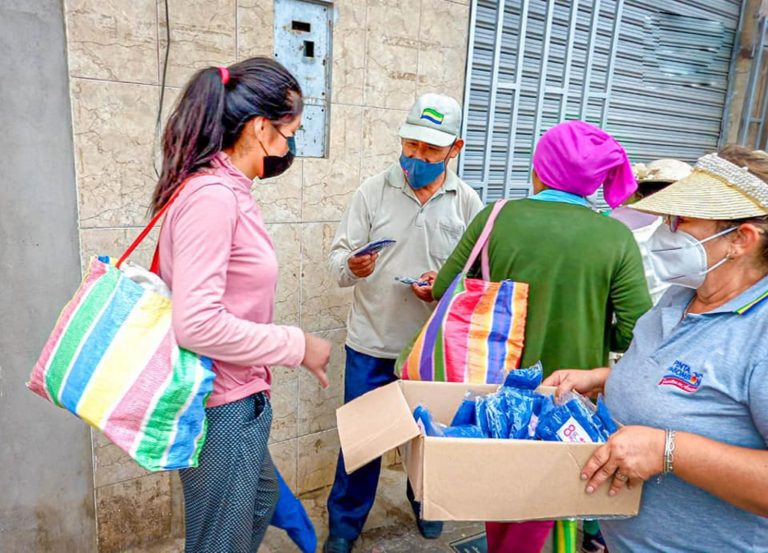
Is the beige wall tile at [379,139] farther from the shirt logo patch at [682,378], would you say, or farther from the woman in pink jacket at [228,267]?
the shirt logo patch at [682,378]

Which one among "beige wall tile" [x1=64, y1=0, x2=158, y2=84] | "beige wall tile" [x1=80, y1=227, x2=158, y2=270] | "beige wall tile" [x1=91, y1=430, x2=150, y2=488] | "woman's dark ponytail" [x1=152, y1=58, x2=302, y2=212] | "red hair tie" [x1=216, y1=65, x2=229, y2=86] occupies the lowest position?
"beige wall tile" [x1=91, y1=430, x2=150, y2=488]

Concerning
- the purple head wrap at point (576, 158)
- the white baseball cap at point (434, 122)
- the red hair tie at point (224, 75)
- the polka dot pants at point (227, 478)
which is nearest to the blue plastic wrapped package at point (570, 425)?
the polka dot pants at point (227, 478)

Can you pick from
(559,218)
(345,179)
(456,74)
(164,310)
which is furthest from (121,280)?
(456,74)

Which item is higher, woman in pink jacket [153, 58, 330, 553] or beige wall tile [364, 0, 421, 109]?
beige wall tile [364, 0, 421, 109]

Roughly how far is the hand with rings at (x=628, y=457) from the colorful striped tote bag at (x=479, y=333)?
691 mm

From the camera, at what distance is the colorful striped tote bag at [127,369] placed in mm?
1277

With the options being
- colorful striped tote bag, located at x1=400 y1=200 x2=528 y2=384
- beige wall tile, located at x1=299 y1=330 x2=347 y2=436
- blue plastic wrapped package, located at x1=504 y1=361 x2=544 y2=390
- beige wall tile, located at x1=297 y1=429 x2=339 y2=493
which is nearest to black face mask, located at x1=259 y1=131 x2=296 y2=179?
colorful striped tote bag, located at x1=400 y1=200 x2=528 y2=384

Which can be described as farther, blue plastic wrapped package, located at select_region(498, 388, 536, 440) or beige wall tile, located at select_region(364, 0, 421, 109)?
beige wall tile, located at select_region(364, 0, 421, 109)

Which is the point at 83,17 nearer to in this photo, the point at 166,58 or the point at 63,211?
the point at 166,58

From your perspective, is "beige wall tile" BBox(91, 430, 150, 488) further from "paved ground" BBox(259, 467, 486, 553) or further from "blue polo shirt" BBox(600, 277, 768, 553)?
"blue polo shirt" BBox(600, 277, 768, 553)

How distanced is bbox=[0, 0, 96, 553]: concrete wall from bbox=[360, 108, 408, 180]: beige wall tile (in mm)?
1312

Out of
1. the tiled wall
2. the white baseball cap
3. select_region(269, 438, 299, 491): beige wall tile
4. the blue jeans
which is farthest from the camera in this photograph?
select_region(269, 438, 299, 491): beige wall tile

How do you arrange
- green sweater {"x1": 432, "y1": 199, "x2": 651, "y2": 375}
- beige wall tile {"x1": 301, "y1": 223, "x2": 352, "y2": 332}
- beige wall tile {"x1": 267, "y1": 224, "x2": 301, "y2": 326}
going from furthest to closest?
beige wall tile {"x1": 301, "y1": 223, "x2": 352, "y2": 332}, beige wall tile {"x1": 267, "y1": 224, "x2": 301, "y2": 326}, green sweater {"x1": 432, "y1": 199, "x2": 651, "y2": 375}

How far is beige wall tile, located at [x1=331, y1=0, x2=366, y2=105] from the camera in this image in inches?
102
